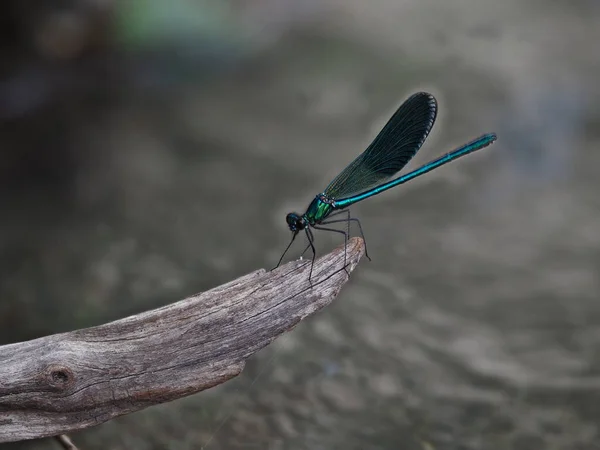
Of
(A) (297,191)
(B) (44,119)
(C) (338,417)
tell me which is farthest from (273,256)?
(B) (44,119)

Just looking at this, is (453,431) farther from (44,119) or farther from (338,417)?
(44,119)

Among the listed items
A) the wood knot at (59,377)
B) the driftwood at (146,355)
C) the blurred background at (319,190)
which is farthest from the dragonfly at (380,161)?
the blurred background at (319,190)

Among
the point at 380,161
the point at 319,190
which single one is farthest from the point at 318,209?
the point at 319,190

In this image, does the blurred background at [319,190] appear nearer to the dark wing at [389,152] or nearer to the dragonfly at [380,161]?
the dragonfly at [380,161]

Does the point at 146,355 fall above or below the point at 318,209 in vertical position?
below

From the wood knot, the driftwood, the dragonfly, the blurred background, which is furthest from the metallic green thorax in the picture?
the blurred background

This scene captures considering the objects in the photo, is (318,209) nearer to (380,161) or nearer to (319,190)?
(380,161)
